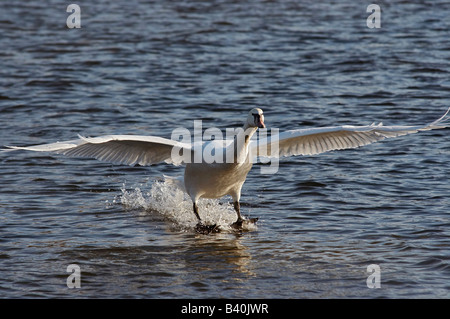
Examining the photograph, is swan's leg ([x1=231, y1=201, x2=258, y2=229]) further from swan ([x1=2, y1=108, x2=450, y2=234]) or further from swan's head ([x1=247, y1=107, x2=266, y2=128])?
swan's head ([x1=247, y1=107, x2=266, y2=128])

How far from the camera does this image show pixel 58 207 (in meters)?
10.6

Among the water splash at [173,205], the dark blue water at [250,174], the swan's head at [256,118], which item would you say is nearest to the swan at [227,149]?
the swan's head at [256,118]

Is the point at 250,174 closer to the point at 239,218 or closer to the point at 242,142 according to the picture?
the point at 239,218

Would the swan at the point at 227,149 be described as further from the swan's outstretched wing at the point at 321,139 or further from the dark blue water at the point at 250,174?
the dark blue water at the point at 250,174

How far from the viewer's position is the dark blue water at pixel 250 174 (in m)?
8.26

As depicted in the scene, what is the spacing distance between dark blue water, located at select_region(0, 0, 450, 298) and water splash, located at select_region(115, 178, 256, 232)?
29 mm

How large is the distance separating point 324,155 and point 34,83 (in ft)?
26.0

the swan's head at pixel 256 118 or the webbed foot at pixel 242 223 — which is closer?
the swan's head at pixel 256 118

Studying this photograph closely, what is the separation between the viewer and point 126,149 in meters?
9.57

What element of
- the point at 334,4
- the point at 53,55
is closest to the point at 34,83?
the point at 53,55

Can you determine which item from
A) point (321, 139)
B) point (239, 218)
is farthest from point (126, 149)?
point (321, 139)

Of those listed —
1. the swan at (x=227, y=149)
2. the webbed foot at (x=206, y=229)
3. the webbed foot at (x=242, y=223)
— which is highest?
the swan at (x=227, y=149)

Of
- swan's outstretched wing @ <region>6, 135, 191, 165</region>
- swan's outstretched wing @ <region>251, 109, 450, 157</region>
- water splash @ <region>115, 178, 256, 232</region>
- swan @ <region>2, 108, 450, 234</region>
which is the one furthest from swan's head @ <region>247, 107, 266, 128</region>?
water splash @ <region>115, 178, 256, 232</region>
